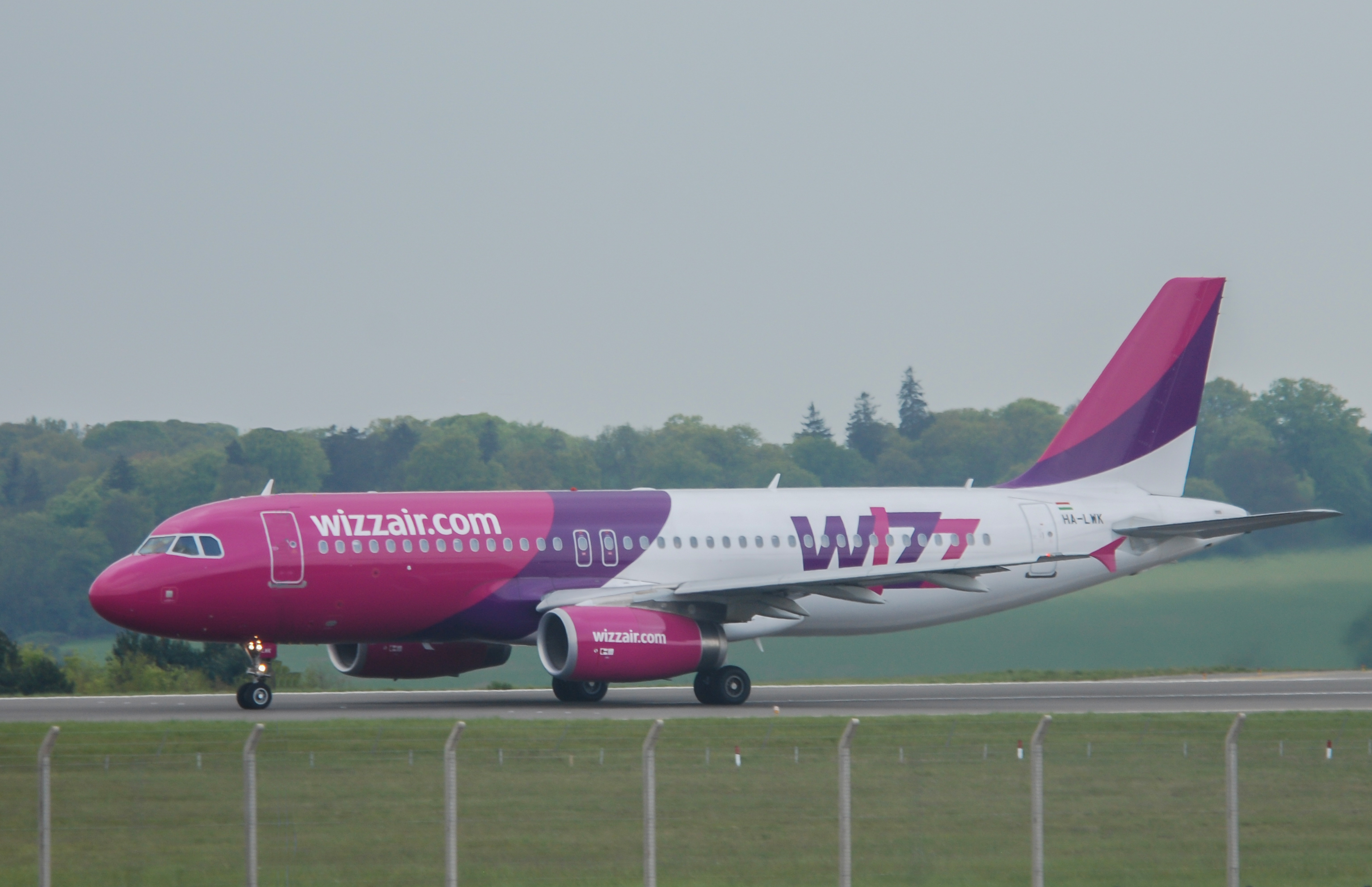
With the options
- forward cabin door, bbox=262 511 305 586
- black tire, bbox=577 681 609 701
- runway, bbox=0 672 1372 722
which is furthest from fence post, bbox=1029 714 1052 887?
black tire, bbox=577 681 609 701

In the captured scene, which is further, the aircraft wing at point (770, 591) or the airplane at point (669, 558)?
the aircraft wing at point (770, 591)

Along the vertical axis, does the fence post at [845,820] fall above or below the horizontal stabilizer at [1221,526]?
below

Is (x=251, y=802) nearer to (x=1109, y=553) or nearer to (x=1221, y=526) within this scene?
(x=1221, y=526)

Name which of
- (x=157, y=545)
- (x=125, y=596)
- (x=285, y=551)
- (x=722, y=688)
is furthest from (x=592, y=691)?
(x=125, y=596)

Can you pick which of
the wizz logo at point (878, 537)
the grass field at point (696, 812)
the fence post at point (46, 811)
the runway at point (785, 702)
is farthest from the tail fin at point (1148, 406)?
the fence post at point (46, 811)

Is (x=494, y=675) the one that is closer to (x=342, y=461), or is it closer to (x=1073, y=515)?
(x=1073, y=515)

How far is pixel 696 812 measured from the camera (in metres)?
11.6

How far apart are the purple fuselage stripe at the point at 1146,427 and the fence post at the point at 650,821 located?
24307mm

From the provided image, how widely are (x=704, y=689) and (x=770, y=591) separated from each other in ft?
6.88

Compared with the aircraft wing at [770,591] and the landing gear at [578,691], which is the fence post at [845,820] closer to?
the aircraft wing at [770,591]

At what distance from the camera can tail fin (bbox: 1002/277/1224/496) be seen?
115 ft

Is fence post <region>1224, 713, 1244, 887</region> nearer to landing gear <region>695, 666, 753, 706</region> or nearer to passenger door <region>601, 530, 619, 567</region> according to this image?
landing gear <region>695, 666, 753, 706</region>

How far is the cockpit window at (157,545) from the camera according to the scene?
26516mm

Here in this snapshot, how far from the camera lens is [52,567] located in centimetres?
7450
